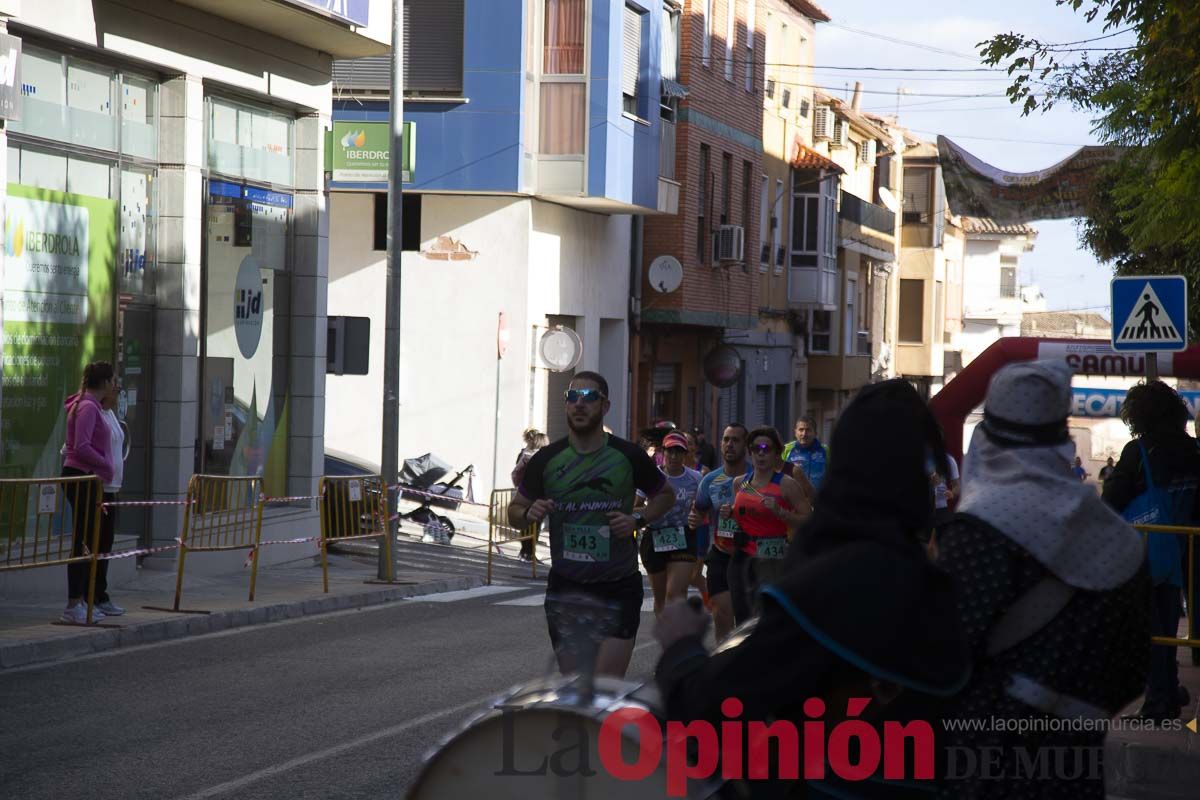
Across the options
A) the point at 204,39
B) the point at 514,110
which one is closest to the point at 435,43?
the point at 514,110

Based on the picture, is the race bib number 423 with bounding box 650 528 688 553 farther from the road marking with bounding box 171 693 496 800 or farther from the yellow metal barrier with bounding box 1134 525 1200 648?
the yellow metal barrier with bounding box 1134 525 1200 648

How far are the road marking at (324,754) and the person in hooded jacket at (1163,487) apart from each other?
12.6ft

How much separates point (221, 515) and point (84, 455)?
2.54 meters

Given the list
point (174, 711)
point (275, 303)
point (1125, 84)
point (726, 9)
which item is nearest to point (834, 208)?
point (726, 9)

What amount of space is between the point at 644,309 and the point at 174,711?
2405 centimetres

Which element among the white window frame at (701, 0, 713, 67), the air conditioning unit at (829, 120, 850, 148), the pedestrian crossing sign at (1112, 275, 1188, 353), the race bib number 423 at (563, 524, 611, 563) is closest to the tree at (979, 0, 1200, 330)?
the pedestrian crossing sign at (1112, 275, 1188, 353)

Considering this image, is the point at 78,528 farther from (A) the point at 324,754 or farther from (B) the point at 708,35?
(B) the point at 708,35

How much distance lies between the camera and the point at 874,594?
3016 millimetres

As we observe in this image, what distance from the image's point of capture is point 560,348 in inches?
1080

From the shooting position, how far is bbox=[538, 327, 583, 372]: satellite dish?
2736 cm

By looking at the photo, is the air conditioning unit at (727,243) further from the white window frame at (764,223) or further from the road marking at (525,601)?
the road marking at (525,601)

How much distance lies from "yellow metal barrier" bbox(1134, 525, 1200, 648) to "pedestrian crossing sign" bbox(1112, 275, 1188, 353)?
9.18 feet

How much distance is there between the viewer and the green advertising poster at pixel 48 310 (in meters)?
14.9

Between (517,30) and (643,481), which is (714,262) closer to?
(517,30)
